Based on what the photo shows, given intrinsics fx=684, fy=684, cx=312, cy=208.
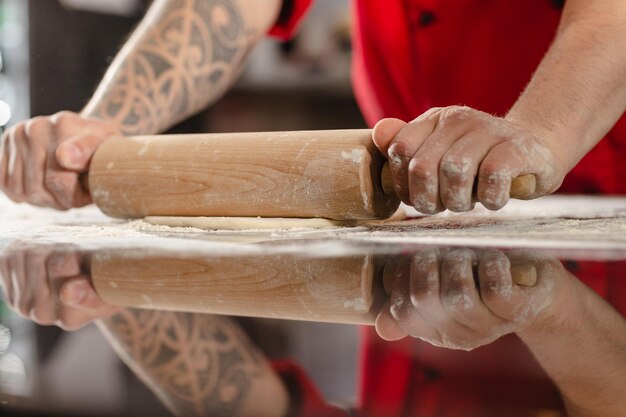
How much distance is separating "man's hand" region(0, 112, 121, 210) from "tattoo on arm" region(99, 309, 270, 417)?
31.1 inches

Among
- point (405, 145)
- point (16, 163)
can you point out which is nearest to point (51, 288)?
point (405, 145)

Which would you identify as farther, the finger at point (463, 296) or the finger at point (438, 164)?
the finger at point (438, 164)

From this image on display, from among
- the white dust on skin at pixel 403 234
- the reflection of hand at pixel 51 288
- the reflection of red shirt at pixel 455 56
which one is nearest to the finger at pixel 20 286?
the reflection of hand at pixel 51 288

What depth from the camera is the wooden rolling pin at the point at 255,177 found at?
3.21 ft

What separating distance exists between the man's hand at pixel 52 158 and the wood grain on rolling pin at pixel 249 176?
0.25 feet

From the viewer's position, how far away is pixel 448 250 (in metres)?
0.74

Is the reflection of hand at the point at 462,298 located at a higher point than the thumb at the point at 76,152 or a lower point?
higher

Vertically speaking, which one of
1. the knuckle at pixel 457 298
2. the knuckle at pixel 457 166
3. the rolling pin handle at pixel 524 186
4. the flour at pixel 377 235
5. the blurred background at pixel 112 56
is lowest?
the blurred background at pixel 112 56

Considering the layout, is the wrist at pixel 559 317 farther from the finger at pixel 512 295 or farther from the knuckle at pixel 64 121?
the knuckle at pixel 64 121

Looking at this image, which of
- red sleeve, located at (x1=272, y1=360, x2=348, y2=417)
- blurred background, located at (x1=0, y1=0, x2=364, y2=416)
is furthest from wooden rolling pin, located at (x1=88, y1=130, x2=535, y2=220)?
blurred background, located at (x1=0, y1=0, x2=364, y2=416)

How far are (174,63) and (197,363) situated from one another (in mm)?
1367

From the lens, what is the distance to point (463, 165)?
85 centimetres

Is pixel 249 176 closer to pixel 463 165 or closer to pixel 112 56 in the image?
pixel 463 165

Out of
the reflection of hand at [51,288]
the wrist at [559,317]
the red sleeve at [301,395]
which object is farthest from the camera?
the reflection of hand at [51,288]
